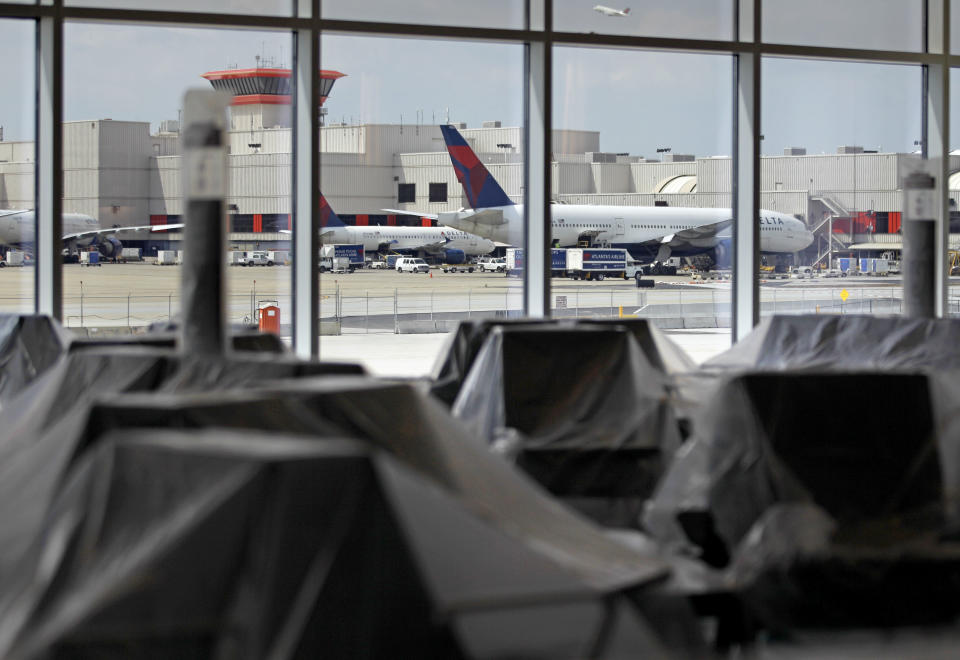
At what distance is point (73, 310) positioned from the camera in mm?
7922

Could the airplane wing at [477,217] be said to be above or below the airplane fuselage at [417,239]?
above

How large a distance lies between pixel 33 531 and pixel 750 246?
728cm

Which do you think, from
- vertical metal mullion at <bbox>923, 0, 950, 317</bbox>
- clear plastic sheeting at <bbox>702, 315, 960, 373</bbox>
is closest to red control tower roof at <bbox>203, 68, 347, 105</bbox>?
clear plastic sheeting at <bbox>702, 315, 960, 373</bbox>

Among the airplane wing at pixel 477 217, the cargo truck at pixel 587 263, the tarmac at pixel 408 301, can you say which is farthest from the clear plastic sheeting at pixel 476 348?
the airplane wing at pixel 477 217

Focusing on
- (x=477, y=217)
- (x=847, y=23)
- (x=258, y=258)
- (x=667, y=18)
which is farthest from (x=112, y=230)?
(x=847, y=23)

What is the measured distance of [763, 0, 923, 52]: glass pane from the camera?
28.9 ft

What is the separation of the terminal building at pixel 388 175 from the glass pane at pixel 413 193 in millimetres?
20

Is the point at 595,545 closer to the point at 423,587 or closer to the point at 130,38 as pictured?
the point at 423,587

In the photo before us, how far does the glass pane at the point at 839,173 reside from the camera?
9023 mm

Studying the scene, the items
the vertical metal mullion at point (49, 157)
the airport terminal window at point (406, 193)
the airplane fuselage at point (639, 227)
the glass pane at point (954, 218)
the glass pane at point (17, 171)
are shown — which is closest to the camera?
the vertical metal mullion at point (49, 157)

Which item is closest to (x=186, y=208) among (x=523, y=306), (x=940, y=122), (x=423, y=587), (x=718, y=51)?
(x=423, y=587)

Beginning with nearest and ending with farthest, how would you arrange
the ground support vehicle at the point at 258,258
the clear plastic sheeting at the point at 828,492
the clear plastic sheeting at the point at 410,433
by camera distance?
the clear plastic sheeting at the point at 410,433
the clear plastic sheeting at the point at 828,492
the ground support vehicle at the point at 258,258

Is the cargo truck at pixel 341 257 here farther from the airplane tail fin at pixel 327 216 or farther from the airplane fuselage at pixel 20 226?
the airplane fuselage at pixel 20 226

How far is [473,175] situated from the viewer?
8.96 m
